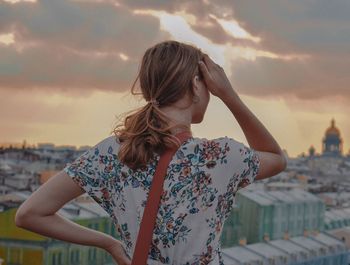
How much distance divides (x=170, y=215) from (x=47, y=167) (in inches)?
701

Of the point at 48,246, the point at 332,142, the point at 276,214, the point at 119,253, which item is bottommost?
the point at 48,246

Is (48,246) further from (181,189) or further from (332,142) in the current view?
(332,142)

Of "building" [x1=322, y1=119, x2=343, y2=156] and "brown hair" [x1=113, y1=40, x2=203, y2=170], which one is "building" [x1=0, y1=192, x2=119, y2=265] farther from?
"building" [x1=322, y1=119, x2=343, y2=156]

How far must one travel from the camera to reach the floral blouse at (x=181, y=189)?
31.1 inches

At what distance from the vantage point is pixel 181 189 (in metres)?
0.79

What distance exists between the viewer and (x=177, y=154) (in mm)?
800

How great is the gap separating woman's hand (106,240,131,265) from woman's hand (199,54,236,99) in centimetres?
12

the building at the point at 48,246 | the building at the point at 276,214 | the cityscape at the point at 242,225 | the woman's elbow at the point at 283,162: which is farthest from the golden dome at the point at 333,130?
the woman's elbow at the point at 283,162

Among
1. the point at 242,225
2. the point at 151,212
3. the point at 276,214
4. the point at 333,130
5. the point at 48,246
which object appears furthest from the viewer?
the point at 333,130

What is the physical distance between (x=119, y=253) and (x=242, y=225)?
42.1ft

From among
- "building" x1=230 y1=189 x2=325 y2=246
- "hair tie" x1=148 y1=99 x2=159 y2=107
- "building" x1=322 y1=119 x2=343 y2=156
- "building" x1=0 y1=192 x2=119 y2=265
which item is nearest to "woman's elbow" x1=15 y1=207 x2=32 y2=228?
"hair tie" x1=148 y1=99 x2=159 y2=107

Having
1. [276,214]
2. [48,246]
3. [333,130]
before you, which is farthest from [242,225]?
[333,130]

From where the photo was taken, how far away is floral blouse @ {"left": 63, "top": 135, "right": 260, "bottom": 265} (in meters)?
0.79

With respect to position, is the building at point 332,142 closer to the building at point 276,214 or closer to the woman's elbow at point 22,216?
the building at point 276,214
